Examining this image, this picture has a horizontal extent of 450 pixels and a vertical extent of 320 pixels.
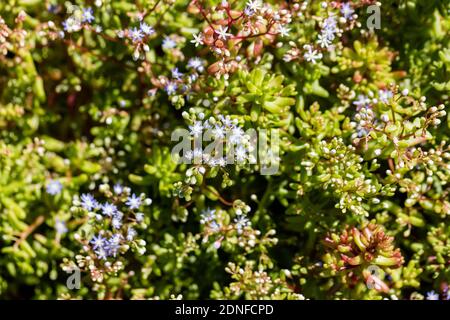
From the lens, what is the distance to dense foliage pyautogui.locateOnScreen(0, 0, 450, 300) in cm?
334

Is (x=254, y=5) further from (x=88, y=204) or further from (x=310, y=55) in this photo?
(x=88, y=204)

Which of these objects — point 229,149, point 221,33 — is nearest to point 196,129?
point 229,149

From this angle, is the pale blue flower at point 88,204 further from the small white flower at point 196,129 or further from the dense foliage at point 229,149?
the small white flower at point 196,129

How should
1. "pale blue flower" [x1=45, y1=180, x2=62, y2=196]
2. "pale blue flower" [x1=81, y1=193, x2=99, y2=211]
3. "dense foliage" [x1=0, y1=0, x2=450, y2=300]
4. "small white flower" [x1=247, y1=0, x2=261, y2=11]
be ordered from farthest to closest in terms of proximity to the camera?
"pale blue flower" [x1=45, y1=180, x2=62, y2=196] < "pale blue flower" [x1=81, y1=193, x2=99, y2=211] < "dense foliage" [x1=0, y1=0, x2=450, y2=300] < "small white flower" [x1=247, y1=0, x2=261, y2=11]

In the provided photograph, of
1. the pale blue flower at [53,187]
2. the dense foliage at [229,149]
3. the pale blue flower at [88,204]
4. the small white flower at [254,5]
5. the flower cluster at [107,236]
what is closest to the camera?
the small white flower at [254,5]

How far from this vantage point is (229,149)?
3.23 meters

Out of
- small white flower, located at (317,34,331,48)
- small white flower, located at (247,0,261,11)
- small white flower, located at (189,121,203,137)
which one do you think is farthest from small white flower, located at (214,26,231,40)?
small white flower, located at (317,34,331,48)

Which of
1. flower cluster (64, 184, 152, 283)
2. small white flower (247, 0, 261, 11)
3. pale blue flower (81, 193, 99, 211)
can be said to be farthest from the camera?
pale blue flower (81, 193, 99, 211)

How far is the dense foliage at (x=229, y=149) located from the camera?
3.34 meters

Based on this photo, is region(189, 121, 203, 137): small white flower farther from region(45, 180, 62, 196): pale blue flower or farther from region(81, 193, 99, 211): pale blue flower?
region(45, 180, 62, 196): pale blue flower

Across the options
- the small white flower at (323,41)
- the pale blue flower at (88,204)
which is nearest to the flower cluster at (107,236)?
the pale blue flower at (88,204)

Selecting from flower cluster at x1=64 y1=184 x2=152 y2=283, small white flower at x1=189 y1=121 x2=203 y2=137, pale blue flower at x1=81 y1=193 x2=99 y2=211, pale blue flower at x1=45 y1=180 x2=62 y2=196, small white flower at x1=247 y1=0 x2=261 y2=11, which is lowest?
flower cluster at x1=64 y1=184 x2=152 y2=283
